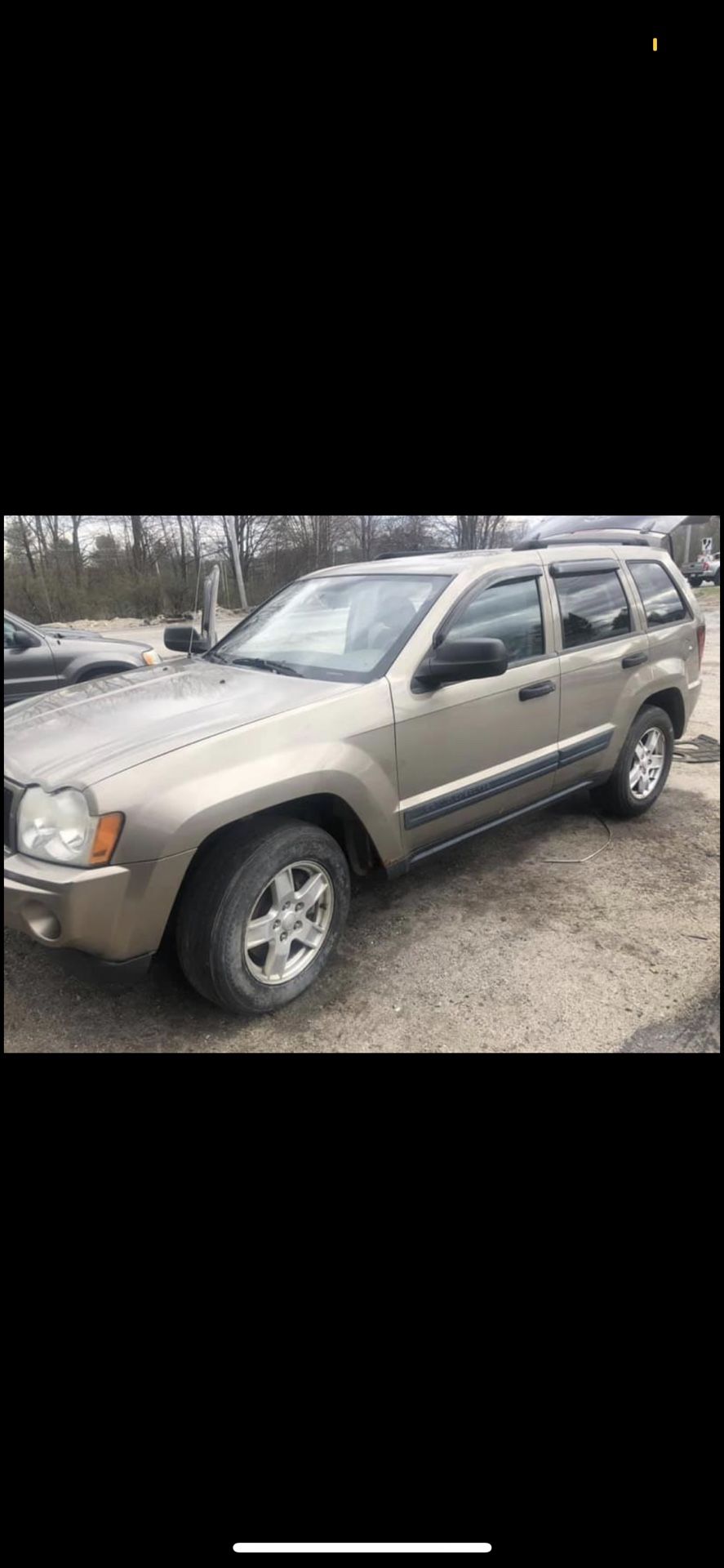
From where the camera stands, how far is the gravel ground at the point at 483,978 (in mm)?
2787

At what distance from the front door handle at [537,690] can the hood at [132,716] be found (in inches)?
42.6

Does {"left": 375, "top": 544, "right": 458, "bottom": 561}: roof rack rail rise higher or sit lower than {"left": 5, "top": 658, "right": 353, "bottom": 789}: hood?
higher

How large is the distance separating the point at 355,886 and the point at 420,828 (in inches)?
30.9

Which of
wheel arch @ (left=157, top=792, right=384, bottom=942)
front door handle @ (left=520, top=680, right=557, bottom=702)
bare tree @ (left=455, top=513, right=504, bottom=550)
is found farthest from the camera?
bare tree @ (left=455, top=513, right=504, bottom=550)

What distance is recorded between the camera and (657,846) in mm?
4457

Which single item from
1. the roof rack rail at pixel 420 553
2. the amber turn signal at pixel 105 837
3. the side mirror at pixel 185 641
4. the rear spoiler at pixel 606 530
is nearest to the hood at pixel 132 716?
the amber turn signal at pixel 105 837

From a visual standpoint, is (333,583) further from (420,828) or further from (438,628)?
(420,828)

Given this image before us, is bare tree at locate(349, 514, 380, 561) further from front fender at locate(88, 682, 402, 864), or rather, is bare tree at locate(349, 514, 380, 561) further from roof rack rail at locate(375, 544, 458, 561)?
front fender at locate(88, 682, 402, 864)

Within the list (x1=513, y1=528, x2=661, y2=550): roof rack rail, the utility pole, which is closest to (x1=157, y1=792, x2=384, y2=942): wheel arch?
(x1=513, y1=528, x2=661, y2=550): roof rack rail

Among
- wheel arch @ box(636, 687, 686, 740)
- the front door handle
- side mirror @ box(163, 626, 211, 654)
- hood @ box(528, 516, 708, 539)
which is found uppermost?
hood @ box(528, 516, 708, 539)

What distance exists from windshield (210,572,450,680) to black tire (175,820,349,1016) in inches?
34.9

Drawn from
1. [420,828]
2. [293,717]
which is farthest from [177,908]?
[420,828]

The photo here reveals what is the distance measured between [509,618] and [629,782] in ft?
4.91

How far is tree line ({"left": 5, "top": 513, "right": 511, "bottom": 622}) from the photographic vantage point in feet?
14.6
